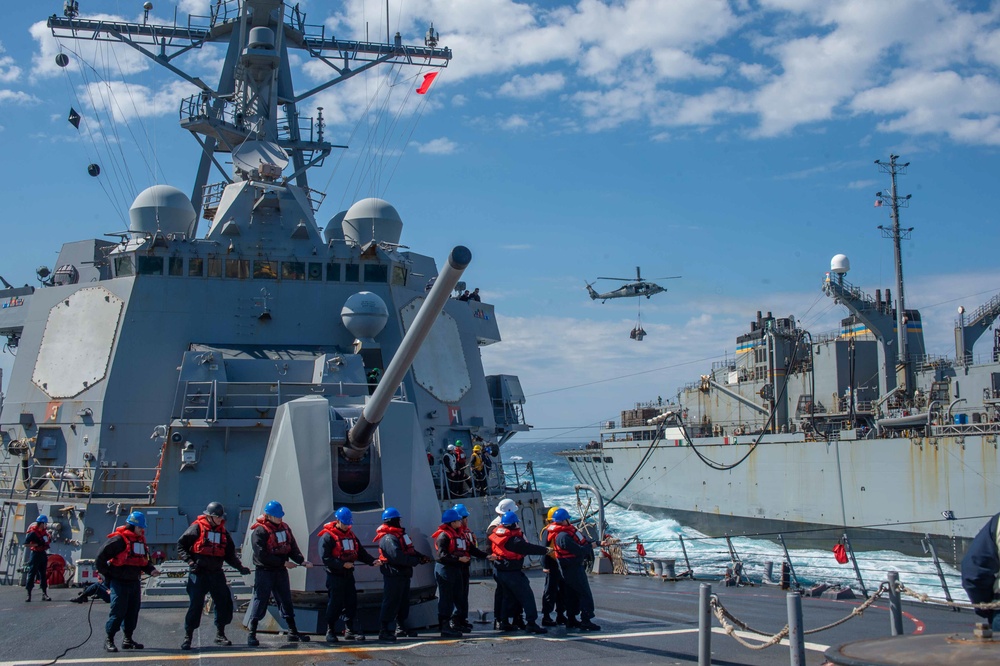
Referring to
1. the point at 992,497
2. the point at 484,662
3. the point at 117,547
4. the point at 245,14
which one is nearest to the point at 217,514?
the point at 117,547

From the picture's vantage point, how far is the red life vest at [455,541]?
7.98 metres

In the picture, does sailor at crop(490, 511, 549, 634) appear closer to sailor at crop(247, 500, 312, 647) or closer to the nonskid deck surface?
the nonskid deck surface

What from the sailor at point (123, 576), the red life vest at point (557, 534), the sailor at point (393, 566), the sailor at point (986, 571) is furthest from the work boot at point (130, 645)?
the sailor at point (986, 571)

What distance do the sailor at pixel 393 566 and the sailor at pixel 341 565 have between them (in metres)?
0.19

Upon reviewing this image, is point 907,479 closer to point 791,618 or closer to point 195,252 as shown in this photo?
point 195,252

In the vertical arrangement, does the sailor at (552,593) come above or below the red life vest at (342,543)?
below

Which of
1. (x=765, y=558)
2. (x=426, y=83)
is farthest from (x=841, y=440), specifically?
(x=426, y=83)

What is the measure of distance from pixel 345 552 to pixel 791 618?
386cm

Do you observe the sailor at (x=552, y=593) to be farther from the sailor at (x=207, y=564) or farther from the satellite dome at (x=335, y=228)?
the satellite dome at (x=335, y=228)

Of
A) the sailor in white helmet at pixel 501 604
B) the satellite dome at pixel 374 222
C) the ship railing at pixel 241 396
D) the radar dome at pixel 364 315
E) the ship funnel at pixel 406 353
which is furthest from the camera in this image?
the satellite dome at pixel 374 222

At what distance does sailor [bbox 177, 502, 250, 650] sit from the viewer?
7.51m

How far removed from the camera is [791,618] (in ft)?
16.2

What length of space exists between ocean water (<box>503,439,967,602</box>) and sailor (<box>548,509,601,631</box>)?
13.5 feet

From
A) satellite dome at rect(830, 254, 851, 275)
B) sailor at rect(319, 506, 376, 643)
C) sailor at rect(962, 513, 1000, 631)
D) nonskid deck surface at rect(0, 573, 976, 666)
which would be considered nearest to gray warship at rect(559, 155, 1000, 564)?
satellite dome at rect(830, 254, 851, 275)
